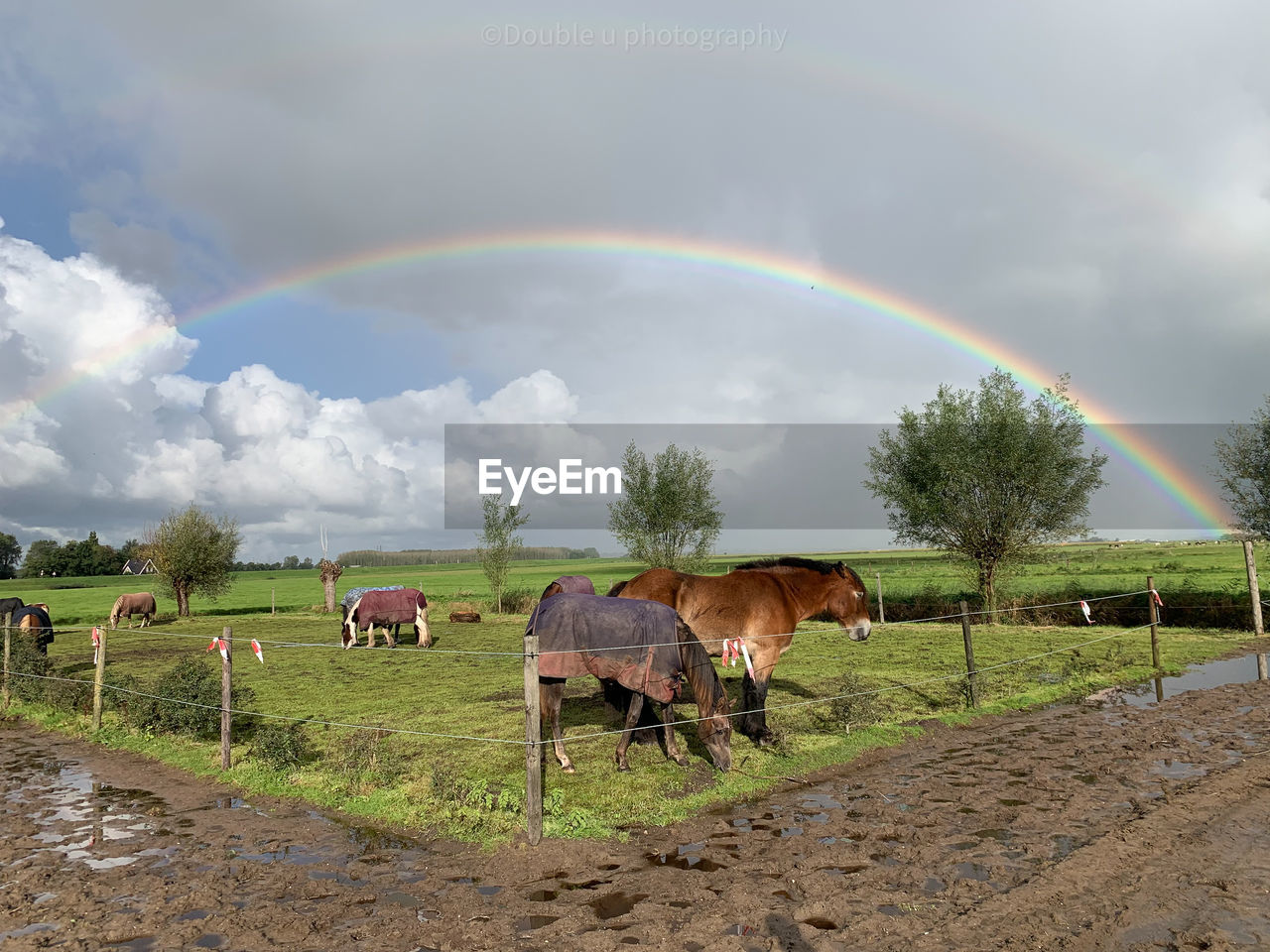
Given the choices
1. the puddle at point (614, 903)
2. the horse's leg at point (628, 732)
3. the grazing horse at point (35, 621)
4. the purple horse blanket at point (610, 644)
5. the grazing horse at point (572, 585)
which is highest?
the grazing horse at point (572, 585)

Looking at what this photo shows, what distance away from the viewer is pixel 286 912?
4.77m

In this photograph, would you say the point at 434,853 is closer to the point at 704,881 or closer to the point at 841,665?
the point at 704,881

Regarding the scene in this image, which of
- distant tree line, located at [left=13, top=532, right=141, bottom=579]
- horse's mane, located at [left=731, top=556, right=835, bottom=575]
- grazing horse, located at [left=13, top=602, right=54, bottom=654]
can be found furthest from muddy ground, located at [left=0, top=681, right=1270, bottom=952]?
distant tree line, located at [left=13, top=532, right=141, bottom=579]

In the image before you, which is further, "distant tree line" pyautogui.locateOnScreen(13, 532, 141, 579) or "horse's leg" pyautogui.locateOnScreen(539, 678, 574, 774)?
"distant tree line" pyautogui.locateOnScreen(13, 532, 141, 579)

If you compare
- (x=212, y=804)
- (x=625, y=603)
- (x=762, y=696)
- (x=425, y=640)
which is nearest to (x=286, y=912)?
(x=212, y=804)

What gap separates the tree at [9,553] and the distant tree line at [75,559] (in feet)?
43.7

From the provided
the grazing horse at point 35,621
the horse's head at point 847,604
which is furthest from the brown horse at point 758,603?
the grazing horse at point 35,621

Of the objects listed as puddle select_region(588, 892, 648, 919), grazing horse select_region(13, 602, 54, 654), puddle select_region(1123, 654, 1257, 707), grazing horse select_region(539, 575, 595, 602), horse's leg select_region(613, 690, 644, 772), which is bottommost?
puddle select_region(1123, 654, 1257, 707)

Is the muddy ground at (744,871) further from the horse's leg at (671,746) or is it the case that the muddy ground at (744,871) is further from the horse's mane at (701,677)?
the horse's leg at (671,746)

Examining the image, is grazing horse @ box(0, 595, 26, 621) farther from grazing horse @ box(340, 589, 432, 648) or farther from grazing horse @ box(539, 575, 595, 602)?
grazing horse @ box(539, 575, 595, 602)

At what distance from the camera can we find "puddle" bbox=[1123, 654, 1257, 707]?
1148 cm

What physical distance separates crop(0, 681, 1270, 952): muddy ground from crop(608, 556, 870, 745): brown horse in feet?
5.35

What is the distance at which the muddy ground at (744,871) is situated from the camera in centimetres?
433

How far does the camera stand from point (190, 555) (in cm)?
3703
